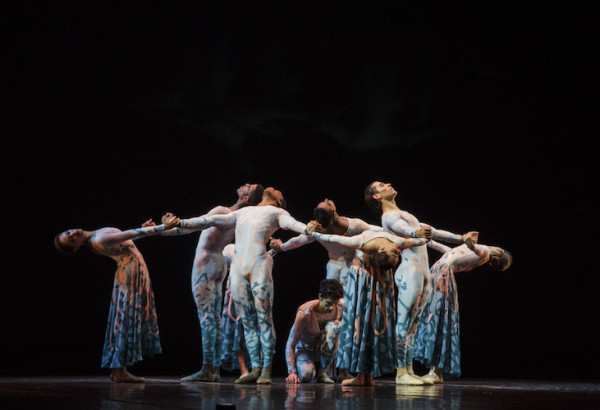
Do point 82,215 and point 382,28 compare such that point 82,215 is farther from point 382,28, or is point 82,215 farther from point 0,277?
point 382,28

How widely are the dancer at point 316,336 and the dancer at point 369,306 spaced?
65 centimetres

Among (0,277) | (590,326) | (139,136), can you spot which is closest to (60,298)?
(0,277)

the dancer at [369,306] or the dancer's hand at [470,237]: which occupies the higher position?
the dancer's hand at [470,237]

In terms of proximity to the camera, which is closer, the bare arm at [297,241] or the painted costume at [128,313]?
the painted costume at [128,313]

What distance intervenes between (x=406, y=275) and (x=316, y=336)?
0.85m

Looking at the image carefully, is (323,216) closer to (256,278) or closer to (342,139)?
(256,278)

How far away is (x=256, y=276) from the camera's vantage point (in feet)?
16.7

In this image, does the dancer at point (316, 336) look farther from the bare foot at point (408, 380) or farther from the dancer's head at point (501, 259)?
the dancer's head at point (501, 259)

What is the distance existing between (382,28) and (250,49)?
5.11 feet

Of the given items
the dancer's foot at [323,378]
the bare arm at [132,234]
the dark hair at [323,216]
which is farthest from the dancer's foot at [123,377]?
the dark hair at [323,216]

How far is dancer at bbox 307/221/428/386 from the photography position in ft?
15.5

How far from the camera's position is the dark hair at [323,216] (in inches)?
199

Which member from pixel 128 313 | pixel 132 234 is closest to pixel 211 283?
pixel 128 313

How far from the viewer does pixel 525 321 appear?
845cm
